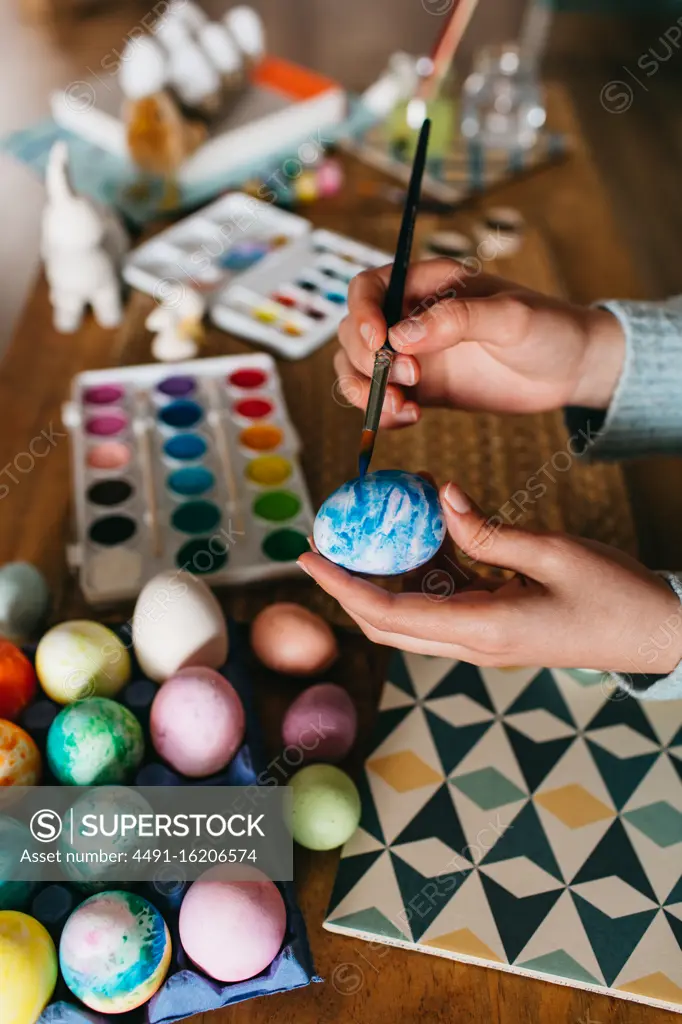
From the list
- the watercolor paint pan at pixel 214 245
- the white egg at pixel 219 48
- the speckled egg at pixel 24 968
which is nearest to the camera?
the speckled egg at pixel 24 968

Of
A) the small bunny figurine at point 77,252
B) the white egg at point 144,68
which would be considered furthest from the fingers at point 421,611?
the white egg at point 144,68

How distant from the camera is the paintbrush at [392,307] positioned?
648 mm

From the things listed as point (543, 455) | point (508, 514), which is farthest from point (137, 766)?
point (543, 455)

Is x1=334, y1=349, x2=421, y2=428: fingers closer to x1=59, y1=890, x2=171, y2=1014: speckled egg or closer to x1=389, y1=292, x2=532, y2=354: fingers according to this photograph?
x1=389, y1=292, x2=532, y2=354: fingers

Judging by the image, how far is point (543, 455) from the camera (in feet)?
3.34

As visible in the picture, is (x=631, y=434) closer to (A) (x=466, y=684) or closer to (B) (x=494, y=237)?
(A) (x=466, y=684)

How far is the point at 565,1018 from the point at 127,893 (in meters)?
0.31

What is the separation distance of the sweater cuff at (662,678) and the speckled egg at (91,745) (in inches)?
15.3

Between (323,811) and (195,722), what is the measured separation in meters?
0.12

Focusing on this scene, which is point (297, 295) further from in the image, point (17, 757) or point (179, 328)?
point (17, 757)

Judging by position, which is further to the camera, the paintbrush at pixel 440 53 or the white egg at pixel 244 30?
the white egg at pixel 244 30

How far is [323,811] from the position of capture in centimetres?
66

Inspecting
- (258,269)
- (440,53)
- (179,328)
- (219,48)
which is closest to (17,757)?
(179,328)

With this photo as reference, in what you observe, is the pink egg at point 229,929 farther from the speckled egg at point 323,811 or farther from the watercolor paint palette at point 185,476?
the watercolor paint palette at point 185,476
